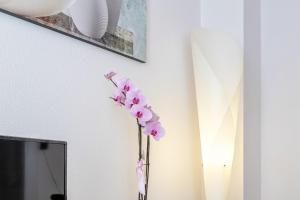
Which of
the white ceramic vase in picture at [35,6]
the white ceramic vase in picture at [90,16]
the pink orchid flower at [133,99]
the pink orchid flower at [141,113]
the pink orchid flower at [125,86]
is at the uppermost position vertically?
the white ceramic vase in picture at [90,16]

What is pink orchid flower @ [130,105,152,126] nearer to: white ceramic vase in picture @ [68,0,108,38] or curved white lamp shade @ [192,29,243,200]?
white ceramic vase in picture @ [68,0,108,38]

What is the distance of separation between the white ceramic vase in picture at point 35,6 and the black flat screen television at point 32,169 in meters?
0.32

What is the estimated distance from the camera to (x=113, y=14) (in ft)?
5.46

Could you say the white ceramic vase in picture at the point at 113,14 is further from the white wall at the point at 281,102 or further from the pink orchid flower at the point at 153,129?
the white wall at the point at 281,102

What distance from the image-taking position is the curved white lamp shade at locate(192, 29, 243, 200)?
2123mm

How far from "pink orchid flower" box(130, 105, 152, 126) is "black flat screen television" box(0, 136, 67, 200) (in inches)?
14.6

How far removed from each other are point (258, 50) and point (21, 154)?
1.98 meters

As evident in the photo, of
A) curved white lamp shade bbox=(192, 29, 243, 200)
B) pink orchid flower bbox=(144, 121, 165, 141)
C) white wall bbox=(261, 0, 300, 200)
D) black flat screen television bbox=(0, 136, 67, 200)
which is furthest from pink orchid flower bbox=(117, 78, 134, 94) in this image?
white wall bbox=(261, 0, 300, 200)

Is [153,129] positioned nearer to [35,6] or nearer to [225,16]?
[35,6]

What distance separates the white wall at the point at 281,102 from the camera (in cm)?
253

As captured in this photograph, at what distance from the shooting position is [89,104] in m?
1.54

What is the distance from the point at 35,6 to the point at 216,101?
4.27 feet

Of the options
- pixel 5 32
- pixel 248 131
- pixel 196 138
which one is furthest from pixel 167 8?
pixel 5 32

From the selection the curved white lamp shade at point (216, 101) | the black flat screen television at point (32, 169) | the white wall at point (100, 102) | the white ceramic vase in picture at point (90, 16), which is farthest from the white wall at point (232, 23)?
the black flat screen television at point (32, 169)
